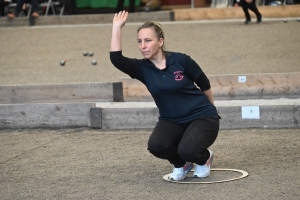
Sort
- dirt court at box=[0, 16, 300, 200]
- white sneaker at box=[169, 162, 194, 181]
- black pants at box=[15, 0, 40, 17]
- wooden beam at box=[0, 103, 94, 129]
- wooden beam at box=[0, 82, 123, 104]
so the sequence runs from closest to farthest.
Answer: dirt court at box=[0, 16, 300, 200] < white sneaker at box=[169, 162, 194, 181] < wooden beam at box=[0, 103, 94, 129] < wooden beam at box=[0, 82, 123, 104] < black pants at box=[15, 0, 40, 17]

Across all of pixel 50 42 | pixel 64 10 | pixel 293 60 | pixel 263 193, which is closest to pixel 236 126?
pixel 263 193

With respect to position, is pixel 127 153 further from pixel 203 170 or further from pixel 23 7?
pixel 23 7

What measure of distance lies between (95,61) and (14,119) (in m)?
3.50

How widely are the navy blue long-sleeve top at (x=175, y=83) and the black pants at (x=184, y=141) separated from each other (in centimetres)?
7

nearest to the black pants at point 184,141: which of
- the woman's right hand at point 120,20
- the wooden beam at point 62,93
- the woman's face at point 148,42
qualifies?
the woman's face at point 148,42

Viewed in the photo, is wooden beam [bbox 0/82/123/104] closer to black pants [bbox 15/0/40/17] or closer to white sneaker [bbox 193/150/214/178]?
white sneaker [bbox 193/150/214/178]

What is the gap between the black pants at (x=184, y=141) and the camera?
4821 millimetres

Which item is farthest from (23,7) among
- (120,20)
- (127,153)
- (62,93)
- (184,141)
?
(184,141)

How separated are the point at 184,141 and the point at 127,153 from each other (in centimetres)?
124

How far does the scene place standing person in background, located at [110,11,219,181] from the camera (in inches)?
190

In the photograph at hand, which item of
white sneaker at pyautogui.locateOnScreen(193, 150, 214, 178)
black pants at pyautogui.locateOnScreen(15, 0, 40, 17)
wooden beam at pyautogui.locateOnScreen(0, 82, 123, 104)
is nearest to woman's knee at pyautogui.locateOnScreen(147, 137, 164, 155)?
white sneaker at pyautogui.locateOnScreen(193, 150, 214, 178)

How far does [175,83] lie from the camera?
15.9 feet

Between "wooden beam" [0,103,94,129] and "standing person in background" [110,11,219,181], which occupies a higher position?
"standing person in background" [110,11,219,181]

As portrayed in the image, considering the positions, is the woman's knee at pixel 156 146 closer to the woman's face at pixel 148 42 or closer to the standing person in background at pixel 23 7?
the woman's face at pixel 148 42
